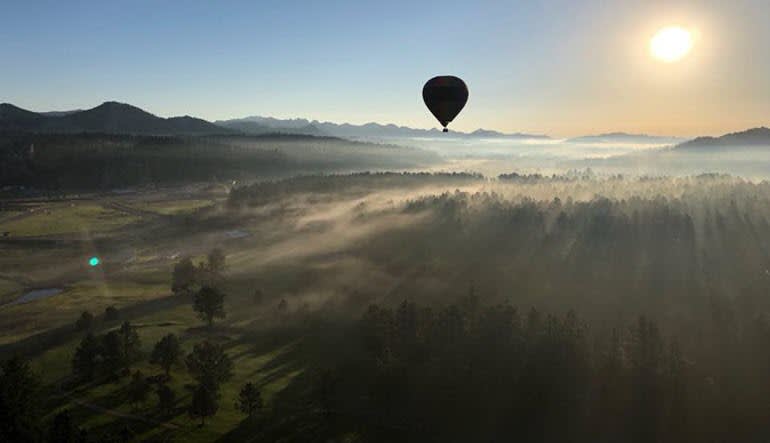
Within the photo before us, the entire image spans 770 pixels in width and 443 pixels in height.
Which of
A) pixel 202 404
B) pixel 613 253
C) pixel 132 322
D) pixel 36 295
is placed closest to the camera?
pixel 202 404

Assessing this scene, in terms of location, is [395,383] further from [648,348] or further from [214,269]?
[214,269]

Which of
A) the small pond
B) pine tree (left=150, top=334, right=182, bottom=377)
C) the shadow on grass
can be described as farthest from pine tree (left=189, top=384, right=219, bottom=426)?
the small pond

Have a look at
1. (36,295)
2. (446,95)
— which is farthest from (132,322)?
(446,95)

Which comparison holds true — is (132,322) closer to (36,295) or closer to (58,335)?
(58,335)

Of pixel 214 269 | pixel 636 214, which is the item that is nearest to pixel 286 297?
pixel 214 269

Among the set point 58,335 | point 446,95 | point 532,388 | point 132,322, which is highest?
point 446,95
